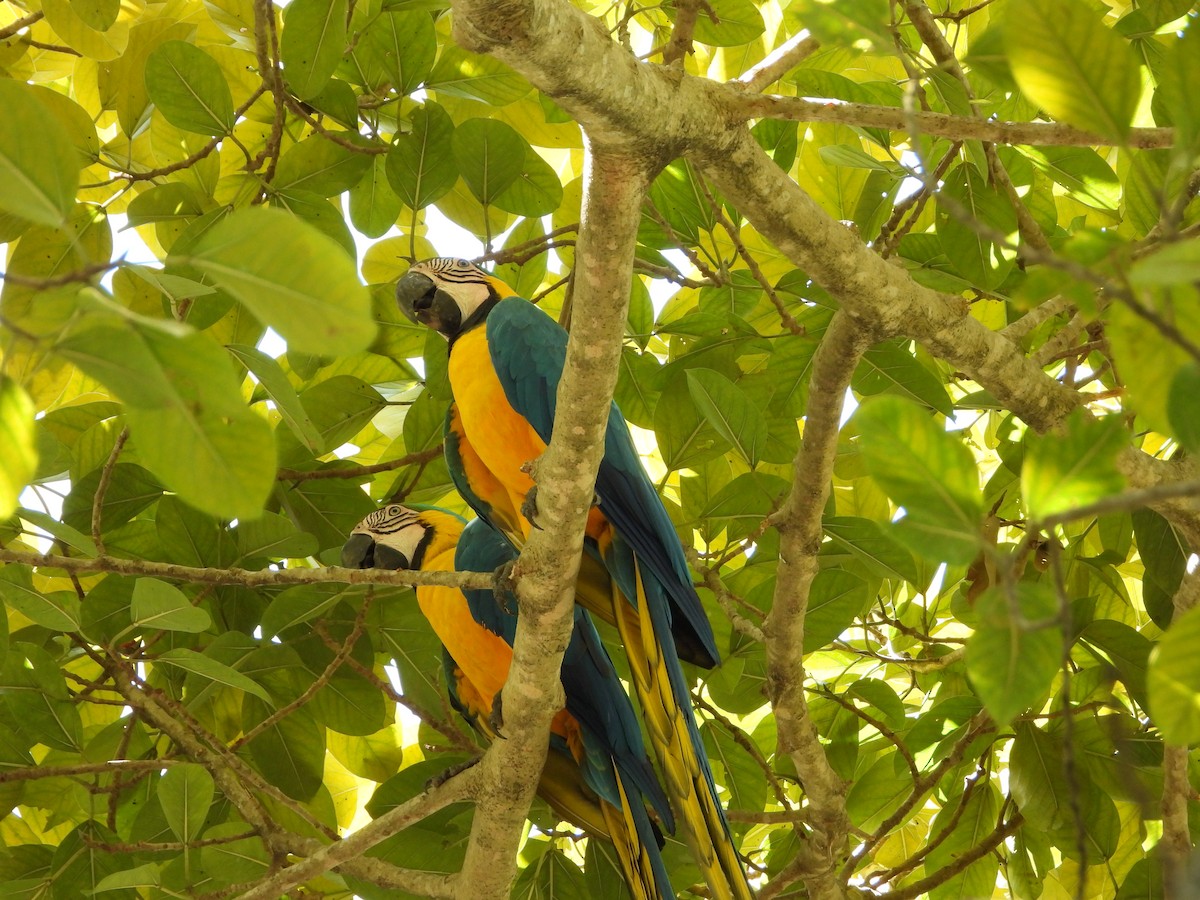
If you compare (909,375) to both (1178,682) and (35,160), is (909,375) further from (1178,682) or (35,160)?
(35,160)

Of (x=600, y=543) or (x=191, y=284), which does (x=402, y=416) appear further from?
(x=191, y=284)

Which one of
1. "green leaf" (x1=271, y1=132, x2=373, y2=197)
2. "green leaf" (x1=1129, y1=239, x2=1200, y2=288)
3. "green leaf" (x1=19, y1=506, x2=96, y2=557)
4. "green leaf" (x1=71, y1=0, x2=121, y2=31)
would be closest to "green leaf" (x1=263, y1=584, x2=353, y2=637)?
"green leaf" (x1=19, y1=506, x2=96, y2=557)

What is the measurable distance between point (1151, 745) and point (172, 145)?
192 centimetres

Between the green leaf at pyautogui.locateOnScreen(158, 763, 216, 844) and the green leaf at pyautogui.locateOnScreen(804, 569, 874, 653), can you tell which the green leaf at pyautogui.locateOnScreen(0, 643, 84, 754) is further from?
the green leaf at pyautogui.locateOnScreen(804, 569, 874, 653)

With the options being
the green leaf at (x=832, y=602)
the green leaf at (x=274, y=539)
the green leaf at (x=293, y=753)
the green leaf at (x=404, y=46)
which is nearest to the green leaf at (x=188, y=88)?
the green leaf at (x=404, y=46)

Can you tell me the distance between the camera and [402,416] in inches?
81.0

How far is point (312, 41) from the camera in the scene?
1534 mm

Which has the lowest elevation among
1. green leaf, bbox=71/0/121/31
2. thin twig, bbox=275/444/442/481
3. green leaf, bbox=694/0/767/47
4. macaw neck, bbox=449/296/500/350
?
thin twig, bbox=275/444/442/481

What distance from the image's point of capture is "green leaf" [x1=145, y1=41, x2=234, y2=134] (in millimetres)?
1575

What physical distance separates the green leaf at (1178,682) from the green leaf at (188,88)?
1.55 metres

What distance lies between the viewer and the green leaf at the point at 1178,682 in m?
0.48

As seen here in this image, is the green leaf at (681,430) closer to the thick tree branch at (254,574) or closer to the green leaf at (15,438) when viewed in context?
the thick tree branch at (254,574)

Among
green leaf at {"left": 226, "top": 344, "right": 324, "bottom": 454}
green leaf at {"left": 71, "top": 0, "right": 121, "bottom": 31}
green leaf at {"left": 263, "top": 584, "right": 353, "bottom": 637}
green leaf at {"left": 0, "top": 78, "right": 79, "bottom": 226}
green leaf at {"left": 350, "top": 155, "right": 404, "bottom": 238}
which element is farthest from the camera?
green leaf at {"left": 350, "top": 155, "right": 404, "bottom": 238}

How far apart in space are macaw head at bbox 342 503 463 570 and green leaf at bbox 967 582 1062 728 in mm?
1525
